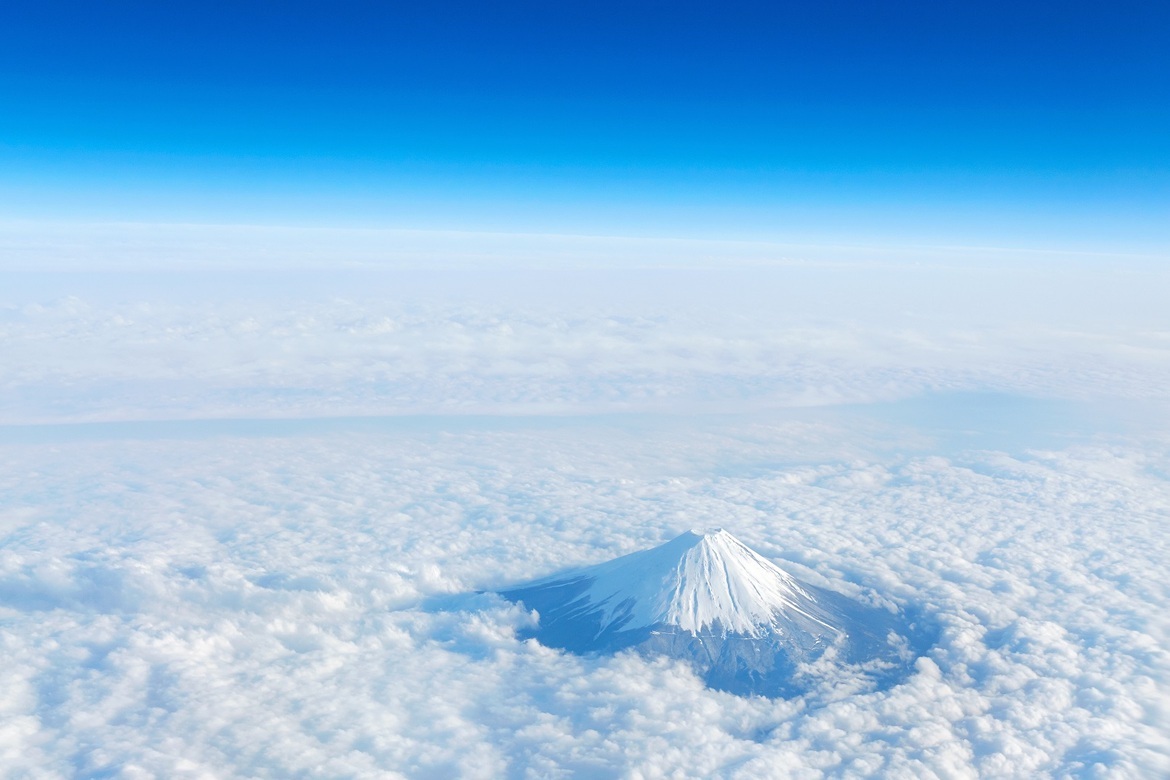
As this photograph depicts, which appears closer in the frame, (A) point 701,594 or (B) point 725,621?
(B) point 725,621

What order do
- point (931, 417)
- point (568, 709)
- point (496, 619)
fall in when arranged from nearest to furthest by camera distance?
point (568, 709) < point (496, 619) < point (931, 417)

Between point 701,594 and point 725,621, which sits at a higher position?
point 701,594

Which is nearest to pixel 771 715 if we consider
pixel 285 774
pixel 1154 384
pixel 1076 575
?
pixel 285 774

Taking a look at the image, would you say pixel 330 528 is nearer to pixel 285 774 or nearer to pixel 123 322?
pixel 285 774

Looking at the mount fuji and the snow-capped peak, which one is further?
the snow-capped peak

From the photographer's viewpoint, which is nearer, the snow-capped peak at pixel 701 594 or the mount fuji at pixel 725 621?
the mount fuji at pixel 725 621
